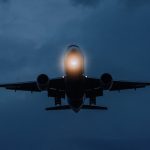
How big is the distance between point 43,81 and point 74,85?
3.44 meters

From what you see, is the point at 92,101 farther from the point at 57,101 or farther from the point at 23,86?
the point at 23,86

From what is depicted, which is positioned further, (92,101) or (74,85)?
(92,101)

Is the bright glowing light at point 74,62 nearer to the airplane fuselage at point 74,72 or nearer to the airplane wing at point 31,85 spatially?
the airplane fuselage at point 74,72

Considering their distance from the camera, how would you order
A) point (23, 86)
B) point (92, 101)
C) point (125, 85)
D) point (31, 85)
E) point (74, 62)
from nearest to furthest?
point (74, 62) → point (92, 101) → point (31, 85) → point (23, 86) → point (125, 85)

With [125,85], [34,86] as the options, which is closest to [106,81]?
[125,85]

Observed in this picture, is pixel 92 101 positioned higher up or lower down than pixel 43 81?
lower down

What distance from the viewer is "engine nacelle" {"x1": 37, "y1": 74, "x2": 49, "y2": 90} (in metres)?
31.3

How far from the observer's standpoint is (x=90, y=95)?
34.9m

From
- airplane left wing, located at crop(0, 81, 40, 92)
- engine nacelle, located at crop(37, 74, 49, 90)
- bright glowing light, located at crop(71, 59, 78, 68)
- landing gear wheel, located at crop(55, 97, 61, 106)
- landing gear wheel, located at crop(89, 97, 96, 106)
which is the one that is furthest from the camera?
airplane left wing, located at crop(0, 81, 40, 92)

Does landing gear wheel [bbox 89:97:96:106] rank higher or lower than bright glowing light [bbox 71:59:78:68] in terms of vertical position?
lower

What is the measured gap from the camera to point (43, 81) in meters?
31.3

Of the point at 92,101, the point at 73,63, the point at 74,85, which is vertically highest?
the point at 73,63

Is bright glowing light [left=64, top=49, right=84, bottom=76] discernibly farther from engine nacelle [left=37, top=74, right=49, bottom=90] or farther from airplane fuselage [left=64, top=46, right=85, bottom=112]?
engine nacelle [left=37, top=74, right=49, bottom=90]

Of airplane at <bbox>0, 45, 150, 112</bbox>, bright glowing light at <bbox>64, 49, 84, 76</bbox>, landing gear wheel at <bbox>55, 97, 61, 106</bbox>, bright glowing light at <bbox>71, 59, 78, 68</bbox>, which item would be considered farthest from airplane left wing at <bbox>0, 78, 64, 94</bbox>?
bright glowing light at <bbox>71, 59, 78, 68</bbox>
